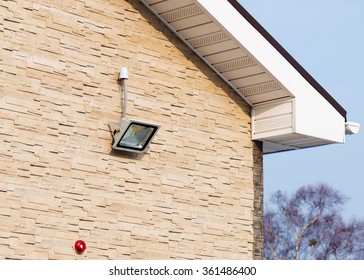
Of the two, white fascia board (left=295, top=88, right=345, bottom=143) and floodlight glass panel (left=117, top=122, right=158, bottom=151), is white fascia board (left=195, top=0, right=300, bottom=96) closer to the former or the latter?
white fascia board (left=295, top=88, right=345, bottom=143)

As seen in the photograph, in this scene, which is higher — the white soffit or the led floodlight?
the white soffit

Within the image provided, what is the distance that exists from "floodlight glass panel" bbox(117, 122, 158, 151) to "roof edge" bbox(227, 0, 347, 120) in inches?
62.9

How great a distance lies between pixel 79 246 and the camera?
11648mm

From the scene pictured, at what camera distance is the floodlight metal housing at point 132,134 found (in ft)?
39.5

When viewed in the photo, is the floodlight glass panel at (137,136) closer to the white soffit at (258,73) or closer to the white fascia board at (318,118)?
the white soffit at (258,73)

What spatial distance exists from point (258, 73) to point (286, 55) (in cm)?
36

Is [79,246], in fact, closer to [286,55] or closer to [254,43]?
[254,43]

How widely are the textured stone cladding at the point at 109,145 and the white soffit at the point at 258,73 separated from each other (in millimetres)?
170

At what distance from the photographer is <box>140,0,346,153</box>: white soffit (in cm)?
1255

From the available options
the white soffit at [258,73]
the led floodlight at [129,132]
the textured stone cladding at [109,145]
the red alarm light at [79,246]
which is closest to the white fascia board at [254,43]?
the white soffit at [258,73]

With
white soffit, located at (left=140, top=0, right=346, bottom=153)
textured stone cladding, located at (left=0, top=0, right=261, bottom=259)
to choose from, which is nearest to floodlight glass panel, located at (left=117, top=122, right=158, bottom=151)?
textured stone cladding, located at (left=0, top=0, right=261, bottom=259)

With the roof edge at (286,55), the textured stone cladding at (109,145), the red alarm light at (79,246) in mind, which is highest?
the roof edge at (286,55)
